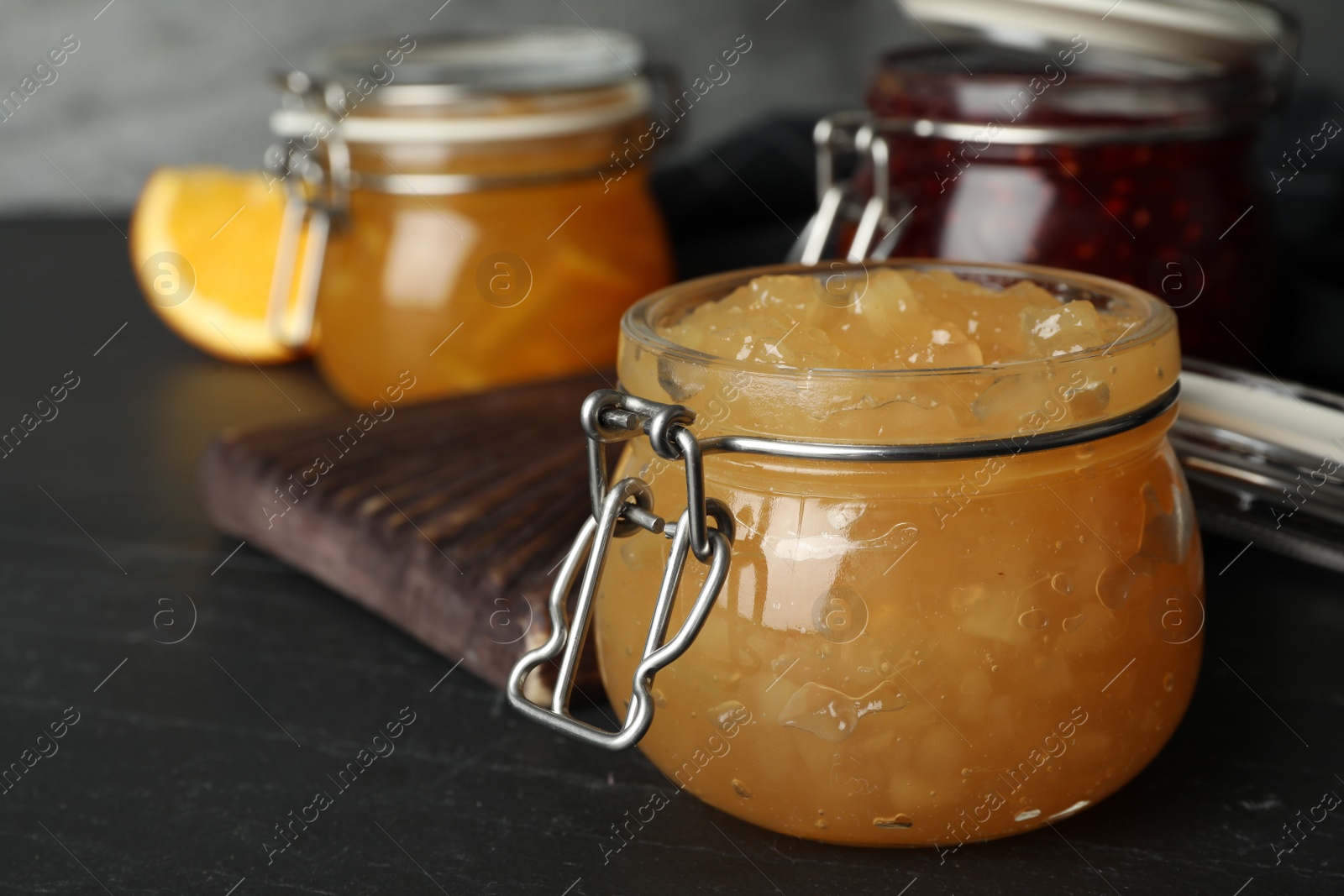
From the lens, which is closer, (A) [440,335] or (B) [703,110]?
(A) [440,335]

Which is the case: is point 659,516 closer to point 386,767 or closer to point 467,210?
point 386,767

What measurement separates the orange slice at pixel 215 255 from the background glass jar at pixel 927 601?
2.97 feet

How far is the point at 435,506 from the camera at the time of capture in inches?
37.5

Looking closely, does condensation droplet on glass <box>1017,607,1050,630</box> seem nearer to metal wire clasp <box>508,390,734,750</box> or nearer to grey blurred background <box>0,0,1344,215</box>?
metal wire clasp <box>508,390,734,750</box>

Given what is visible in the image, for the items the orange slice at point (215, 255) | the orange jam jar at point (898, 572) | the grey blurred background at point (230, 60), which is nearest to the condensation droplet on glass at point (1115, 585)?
the orange jam jar at point (898, 572)

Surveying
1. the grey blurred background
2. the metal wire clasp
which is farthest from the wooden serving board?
the grey blurred background

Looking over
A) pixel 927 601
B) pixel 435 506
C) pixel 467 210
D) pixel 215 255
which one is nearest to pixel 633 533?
pixel 927 601

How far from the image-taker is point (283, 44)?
2.23 m

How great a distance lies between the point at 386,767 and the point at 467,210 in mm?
599

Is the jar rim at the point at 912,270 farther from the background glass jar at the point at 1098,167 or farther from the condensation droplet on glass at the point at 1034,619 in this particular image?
the background glass jar at the point at 1098,167

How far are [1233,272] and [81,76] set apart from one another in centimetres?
190

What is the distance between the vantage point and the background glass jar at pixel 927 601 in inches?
22.8

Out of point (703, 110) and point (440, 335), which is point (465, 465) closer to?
point (440, 335)

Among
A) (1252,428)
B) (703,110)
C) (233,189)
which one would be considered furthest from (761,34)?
(1252,428)
